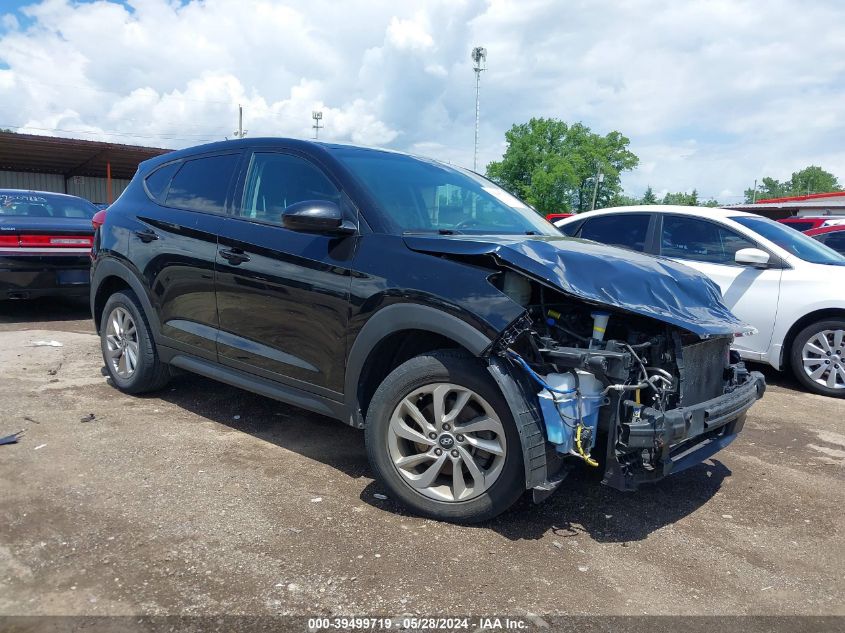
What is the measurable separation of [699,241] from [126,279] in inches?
204

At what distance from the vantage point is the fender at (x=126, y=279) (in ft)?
15.1

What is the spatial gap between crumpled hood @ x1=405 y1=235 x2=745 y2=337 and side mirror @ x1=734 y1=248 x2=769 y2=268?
9.37 ft

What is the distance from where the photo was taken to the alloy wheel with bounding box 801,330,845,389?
19.0 ft

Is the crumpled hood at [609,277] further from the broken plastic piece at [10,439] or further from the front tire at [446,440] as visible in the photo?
the broken plastic piece at [10,439]

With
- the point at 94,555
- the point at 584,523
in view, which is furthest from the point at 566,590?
the point at 94,555

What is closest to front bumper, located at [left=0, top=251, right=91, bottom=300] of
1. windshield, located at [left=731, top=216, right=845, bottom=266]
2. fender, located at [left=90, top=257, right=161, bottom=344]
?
fender, located at [left=90, top=257, right=161, bottom=344]

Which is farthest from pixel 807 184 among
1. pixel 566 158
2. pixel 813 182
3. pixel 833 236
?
pixel 833 236

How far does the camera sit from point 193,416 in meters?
4.62

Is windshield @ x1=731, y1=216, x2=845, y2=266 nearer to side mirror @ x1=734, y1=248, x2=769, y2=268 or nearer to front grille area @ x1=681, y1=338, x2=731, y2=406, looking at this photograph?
side mirror @ x1=734, y1=248, x2=769, y2=268

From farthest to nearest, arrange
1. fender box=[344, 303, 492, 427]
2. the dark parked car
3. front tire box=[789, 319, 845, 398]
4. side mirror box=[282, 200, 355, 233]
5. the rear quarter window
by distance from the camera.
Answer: the dark parked car < front tire box=[789, 319, 845, 398] < the rear quarter window < side mirror box=[282, 200, 355, 233] < fender box=[344, 303, 492, 427]

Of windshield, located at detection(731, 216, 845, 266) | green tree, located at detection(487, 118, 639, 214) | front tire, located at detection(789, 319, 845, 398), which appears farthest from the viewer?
green tree, located at detection(487, 118, 639, 214)

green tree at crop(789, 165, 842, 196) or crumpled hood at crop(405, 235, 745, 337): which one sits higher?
green tree at crop(789, 165, 842, 196)

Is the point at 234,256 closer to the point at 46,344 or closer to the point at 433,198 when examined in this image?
the point at 433,198

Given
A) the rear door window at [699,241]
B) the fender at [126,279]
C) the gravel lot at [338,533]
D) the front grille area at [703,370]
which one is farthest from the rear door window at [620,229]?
the fender at [126,279]
